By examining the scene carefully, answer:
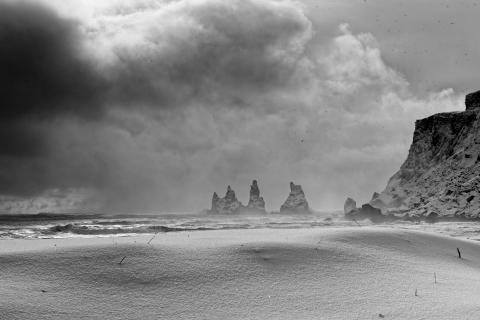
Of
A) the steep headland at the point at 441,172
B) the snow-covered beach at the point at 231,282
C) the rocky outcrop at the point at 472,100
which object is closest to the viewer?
the snow-covered beach at the point at 231,282

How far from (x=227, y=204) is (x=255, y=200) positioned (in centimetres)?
953

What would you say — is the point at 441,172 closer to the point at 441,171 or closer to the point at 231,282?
the point at 441,171

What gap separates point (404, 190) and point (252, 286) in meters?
43.7

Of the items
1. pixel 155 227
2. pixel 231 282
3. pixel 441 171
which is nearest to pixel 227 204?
pixel 441 171

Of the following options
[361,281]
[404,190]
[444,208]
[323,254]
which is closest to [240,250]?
[323,254]

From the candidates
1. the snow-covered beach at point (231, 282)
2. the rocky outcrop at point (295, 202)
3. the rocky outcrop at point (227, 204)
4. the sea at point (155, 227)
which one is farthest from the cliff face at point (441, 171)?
the rocky outcrop at point (227, 204)

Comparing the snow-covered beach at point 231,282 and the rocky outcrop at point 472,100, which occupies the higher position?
the rocky outcrop at point 472,100

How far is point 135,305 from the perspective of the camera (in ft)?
10.3

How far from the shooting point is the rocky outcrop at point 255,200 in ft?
390

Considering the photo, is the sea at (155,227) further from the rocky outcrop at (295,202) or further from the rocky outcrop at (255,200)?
the rocky outcrop at (255,200)

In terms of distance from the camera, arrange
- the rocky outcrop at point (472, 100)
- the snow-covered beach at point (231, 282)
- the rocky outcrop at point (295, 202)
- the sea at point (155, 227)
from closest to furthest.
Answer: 1. the snow-covered beach at point (231, 282)
2. the sea at point (155, 227)
3. the rocky outcrop at point (472, 100)
4. the rocky outcrop at point (295, 202)

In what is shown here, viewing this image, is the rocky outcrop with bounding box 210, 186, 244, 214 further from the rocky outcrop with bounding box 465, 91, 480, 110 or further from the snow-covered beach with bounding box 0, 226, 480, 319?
the snow-covered beach with bounding box 0, 226, 480, 319

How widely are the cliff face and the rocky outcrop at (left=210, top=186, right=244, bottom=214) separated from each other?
2982 inches

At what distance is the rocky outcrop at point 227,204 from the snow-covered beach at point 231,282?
115 meters
